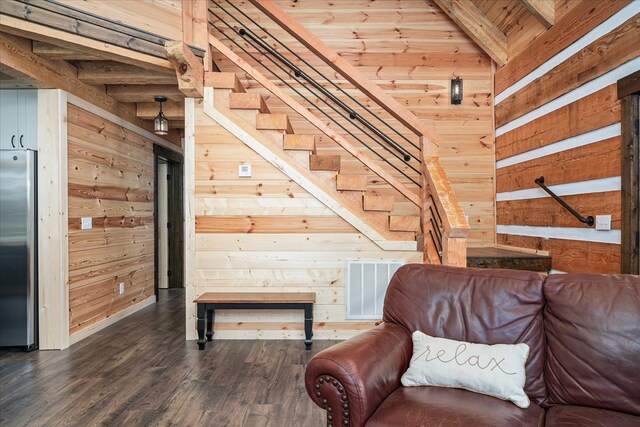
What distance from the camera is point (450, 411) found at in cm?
145

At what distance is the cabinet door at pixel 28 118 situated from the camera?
Answer: 11.3 ft

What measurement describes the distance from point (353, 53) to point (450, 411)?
14.1 feet

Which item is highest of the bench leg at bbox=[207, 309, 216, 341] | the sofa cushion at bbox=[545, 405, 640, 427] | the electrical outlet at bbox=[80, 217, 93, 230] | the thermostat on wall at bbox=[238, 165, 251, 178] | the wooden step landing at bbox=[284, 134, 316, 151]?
the wooden step landing at bbox=[284, 134, 316, 151]

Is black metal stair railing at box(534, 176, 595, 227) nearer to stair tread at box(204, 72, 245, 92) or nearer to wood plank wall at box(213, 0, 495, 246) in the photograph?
wood plank wall at box(213, 0, 495, 246)

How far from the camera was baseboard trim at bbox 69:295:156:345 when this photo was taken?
12.1ft

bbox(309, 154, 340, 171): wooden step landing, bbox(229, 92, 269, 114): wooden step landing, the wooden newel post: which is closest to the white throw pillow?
the wooden newel post

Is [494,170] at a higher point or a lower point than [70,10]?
lower

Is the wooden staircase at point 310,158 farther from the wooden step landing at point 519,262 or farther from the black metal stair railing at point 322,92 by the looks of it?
the wooden step landing at point 519,262

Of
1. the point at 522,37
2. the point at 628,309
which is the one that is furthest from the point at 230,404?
the point at 522,37

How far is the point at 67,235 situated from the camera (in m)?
3.57

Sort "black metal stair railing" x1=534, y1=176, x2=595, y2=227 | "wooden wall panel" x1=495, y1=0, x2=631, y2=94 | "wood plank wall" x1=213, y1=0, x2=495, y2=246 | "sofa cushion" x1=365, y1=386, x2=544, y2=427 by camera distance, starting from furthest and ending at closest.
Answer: "wood plank wall" x1=213, y1=0, x2=495, y2=246 < "black metal stair railing" x1=534, y1=176, x2=595, y2=227 < "wooden wall panel" x1=495, y1=0, x2=631, y2=94 < "sofa cushion" x1=365, y1=386, x2=544, y2=427

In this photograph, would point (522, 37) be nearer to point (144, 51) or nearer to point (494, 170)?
point (494, 170)

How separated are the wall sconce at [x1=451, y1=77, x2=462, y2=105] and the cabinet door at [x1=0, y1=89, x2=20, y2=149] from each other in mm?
4393

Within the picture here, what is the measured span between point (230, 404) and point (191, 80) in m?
2.47
